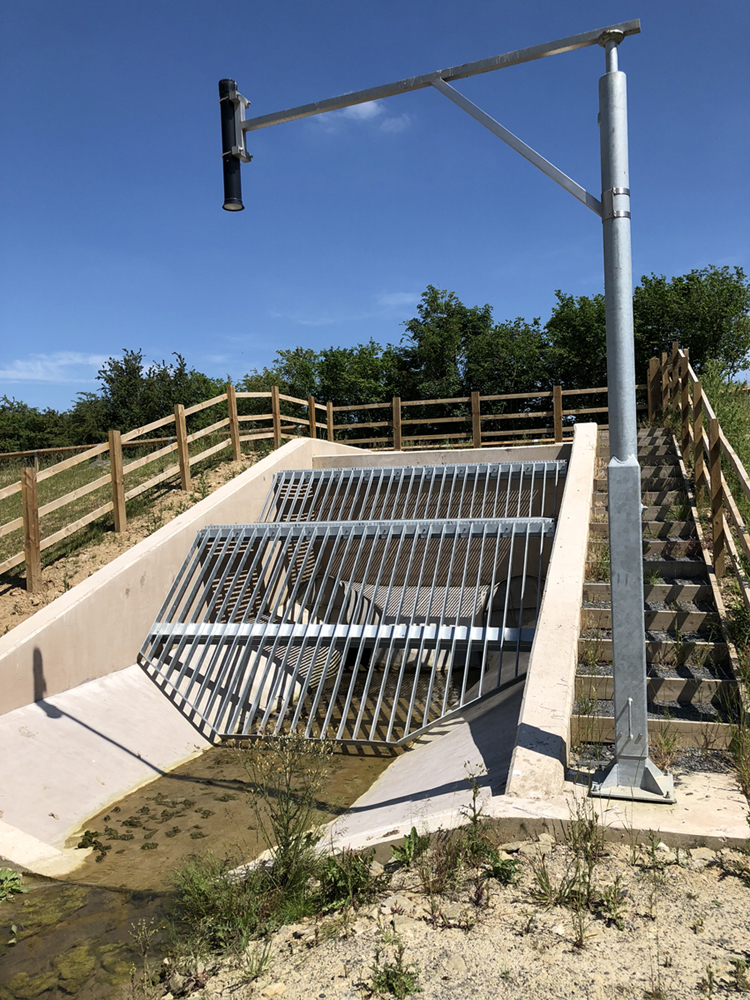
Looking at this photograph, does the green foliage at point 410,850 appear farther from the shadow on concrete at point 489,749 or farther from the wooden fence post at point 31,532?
the wooden fence post at point 31,532

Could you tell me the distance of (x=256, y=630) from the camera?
8148mm

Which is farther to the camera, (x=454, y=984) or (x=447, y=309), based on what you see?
(x=447, y=309)

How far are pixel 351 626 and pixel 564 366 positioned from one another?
27.3 metres

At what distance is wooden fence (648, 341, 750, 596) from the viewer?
6374 mm

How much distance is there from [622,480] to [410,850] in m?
2.29

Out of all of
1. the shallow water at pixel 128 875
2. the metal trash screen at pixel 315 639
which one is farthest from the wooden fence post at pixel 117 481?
the shallow water at pixel 128 875

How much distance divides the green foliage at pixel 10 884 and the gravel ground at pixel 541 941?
1.94 meters

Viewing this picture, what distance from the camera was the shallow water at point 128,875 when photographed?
3295 mm

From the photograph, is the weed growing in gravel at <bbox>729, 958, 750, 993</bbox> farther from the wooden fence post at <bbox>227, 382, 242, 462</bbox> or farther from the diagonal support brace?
the wooden fence post at <bbox>227, 382, 242, 462</bbox>

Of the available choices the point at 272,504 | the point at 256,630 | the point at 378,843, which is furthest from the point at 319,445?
the point at 378,843

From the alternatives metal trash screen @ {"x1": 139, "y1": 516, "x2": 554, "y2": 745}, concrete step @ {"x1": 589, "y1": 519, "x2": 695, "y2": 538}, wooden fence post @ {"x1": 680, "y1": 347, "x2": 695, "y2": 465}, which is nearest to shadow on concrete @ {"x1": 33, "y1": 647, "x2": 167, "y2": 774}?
metal trash screen @ {"x1": 139, "y1": 516, "x2": 554, "y2": 745}

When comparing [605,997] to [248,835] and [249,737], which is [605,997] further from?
[249,737]

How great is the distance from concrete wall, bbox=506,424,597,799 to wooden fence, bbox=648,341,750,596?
51.0 inches

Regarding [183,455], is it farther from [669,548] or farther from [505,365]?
[505,365]
